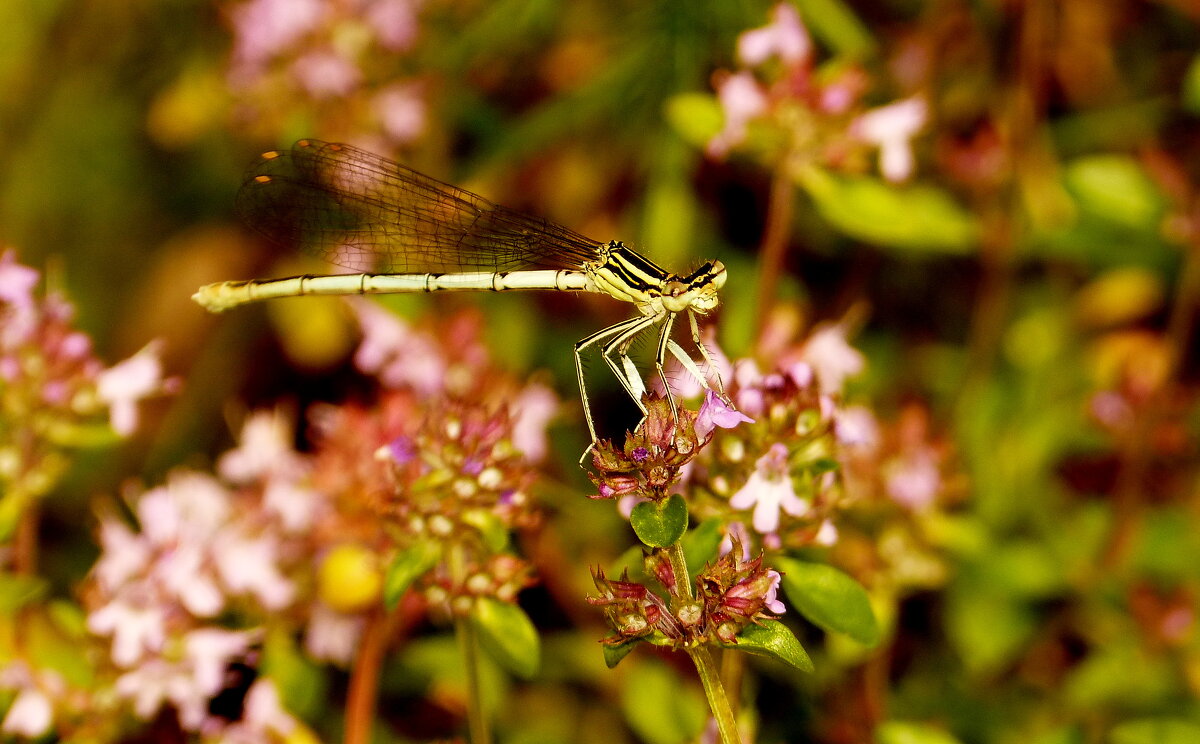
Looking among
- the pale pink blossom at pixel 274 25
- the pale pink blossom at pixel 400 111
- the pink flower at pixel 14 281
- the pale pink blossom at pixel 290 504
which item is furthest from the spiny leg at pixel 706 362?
the pale pink blossom at pixel 274 25

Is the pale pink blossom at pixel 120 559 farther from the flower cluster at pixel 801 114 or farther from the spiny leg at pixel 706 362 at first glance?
the flower cluster at pixel 801 114

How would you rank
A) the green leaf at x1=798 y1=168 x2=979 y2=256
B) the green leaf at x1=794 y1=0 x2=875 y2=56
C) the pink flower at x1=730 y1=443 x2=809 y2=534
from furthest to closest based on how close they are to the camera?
the green leaf at x1=794 y1=0 x2=875 y2=56, the green leaf at x1=798 y1=168 x2=979 y2=256, the pink flower at x1=730 y1=443 x2=809 y2=534

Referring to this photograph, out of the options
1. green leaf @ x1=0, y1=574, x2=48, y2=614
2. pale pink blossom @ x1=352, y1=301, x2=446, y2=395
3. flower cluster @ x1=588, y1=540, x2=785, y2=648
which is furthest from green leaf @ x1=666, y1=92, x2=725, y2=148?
green leaf @ x1=0, y1=574, x2=48, y2=614

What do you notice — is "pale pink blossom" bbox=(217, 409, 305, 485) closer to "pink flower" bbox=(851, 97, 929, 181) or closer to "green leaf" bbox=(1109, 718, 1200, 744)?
"pink flower" bbox=(851, 97, 929, 181)

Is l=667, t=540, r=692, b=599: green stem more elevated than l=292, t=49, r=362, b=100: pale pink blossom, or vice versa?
l=292, t=49, r=362, b=100: pale pink blossom

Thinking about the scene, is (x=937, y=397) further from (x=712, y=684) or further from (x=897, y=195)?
(x=712, y=684)

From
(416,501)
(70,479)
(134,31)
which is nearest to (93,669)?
(416,501)
